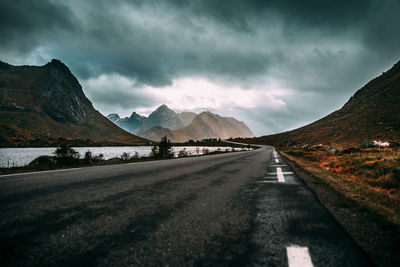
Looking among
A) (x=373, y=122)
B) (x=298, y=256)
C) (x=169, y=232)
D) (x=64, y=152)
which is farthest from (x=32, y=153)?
(x=373, y=122)

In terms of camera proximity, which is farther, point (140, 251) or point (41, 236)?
point (41, 236)

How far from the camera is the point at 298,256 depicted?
5.68 feet

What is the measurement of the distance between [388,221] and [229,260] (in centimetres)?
259

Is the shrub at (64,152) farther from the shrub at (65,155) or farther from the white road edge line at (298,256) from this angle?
the white road edge line at (298,256)

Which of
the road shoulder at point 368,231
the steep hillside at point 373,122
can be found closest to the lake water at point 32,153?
the road shoulder at point 368,231

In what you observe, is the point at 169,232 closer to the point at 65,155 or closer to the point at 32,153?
the point at 65,155

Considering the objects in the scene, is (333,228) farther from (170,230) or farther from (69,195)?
(69,195)

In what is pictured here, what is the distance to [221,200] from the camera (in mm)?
Answer: 3773

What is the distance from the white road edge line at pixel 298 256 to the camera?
1612 millimetres

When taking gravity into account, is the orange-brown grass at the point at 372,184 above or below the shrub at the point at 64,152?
below

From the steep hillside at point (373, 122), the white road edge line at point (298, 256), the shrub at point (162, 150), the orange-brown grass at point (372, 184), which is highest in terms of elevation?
the steep hillside at point (373, 122)

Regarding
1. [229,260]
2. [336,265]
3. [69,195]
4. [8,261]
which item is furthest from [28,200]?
[336,265]

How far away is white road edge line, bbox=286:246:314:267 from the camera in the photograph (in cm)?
161

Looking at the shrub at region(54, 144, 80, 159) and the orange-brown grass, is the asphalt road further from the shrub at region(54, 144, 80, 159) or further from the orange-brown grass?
the shrub at region(54, 144, 80, 159)
